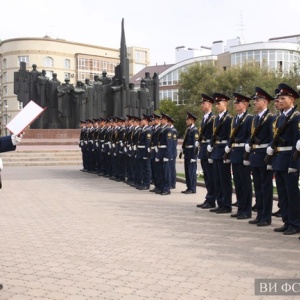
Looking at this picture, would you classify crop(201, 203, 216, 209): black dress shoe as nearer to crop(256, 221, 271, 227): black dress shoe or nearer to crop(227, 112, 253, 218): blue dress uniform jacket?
crop(227, 112, 253, 218): blue dress uniform jacket

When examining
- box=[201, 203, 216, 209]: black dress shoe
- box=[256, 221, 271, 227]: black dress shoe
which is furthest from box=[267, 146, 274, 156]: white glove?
box=[201, 203, 216, 209]: black dress shoe

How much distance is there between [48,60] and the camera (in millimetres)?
78562

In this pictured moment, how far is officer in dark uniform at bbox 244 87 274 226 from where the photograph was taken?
26.5 ft

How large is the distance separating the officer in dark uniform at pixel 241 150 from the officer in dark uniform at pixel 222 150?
40 cm

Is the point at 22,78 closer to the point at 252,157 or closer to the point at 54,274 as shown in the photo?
the point at 252,157

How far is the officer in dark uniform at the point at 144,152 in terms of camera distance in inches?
524

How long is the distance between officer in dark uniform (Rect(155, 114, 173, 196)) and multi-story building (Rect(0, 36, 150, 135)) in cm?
6415

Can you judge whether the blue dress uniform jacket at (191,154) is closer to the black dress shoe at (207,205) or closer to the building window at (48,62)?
the black dress shoe at (207,205)

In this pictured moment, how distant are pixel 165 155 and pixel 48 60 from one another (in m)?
69.2

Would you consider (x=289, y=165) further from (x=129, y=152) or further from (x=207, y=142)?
(x=129, y=152)

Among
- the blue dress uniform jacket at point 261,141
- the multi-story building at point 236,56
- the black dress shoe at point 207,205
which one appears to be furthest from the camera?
the multi-story building at point 236,56

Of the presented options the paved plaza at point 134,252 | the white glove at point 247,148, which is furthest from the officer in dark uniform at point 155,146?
the white glove at point 247,148

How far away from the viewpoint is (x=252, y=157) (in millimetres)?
8203

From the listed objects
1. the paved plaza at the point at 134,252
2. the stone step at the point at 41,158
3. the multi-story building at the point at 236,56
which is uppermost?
the multi-story building at the point at 236,56
